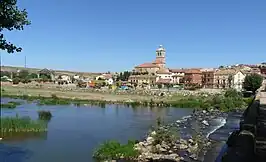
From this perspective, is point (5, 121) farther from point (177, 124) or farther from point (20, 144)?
point (177, 124)

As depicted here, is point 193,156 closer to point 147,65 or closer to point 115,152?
point 115,152

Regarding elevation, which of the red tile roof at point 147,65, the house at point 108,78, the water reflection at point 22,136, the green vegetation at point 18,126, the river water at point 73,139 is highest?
the red tile roof at point 147,65

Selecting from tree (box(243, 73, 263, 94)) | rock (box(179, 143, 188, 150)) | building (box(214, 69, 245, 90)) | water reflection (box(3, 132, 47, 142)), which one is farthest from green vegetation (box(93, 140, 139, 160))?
building (box(214, 69, 245, 90))

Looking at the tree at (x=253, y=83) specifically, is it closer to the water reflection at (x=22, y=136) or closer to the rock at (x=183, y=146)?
the rock at (x=183, y=146)

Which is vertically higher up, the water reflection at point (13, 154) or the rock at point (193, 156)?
the rock at point (193, 156)

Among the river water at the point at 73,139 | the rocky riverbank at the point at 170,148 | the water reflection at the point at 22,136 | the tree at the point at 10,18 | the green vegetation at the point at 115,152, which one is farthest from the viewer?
the water reflection at the point at 22,136

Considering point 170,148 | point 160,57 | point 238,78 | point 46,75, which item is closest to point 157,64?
point 160,57

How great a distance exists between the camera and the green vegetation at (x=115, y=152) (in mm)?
19094

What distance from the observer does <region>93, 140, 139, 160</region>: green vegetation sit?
62.6 ft

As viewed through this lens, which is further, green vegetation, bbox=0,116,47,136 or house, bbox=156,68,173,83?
house, bbox=156,68,173,83

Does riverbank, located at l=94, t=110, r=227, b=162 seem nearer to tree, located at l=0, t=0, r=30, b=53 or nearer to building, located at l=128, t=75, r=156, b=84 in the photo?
tree, located at l=0, t=0, r=30, b=53

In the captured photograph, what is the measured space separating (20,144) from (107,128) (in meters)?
10.3

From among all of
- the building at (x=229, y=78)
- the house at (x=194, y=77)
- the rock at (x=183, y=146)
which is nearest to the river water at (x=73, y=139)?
the rock at (x=183, y=146)

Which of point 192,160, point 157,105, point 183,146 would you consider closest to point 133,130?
point 183,146
